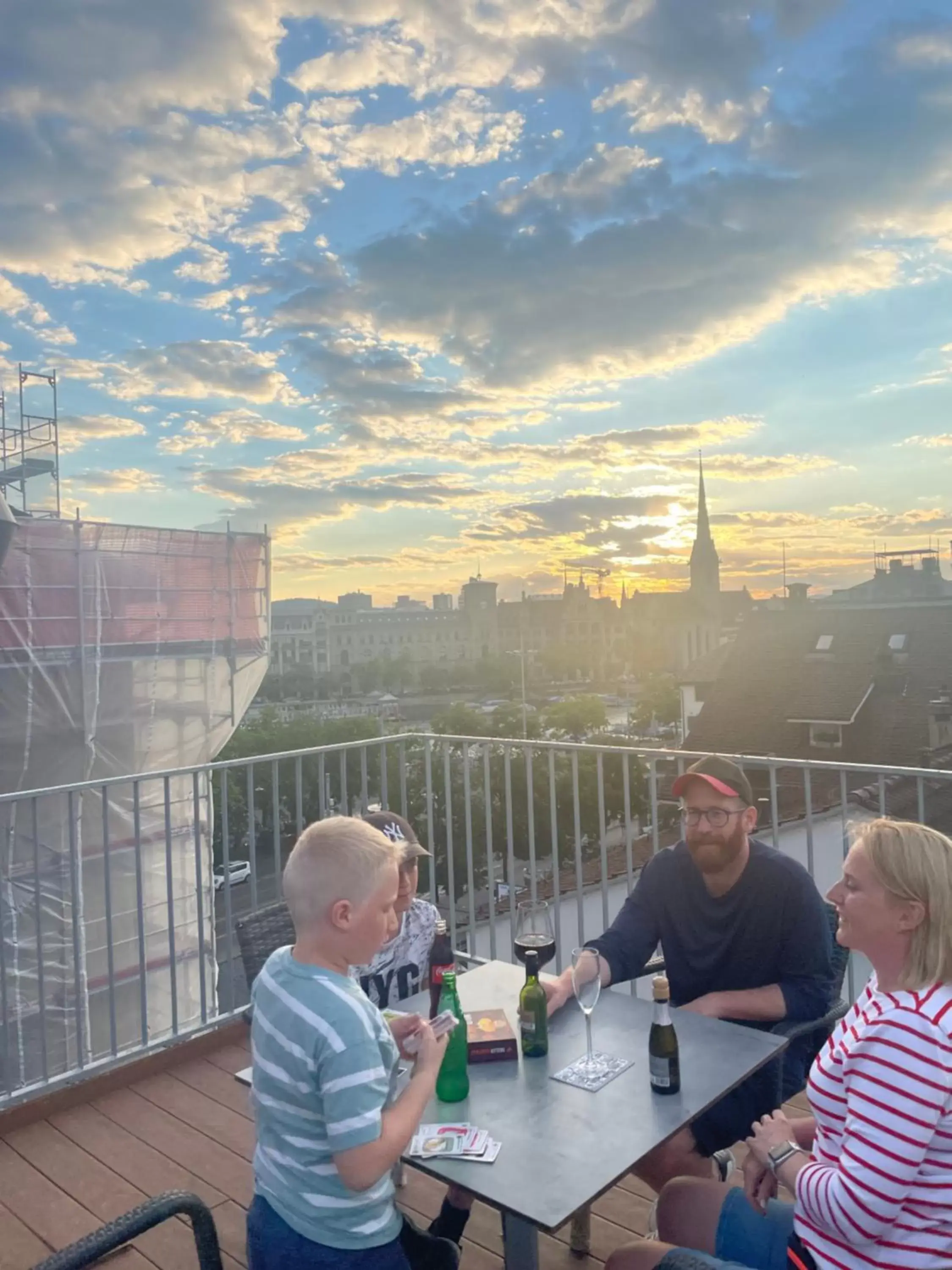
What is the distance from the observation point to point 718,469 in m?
23.6

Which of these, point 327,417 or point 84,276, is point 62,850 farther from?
point 327,417

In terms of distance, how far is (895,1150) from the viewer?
1268mm

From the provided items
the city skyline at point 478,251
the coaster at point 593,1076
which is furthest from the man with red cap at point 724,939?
the city skyline at point 478,251

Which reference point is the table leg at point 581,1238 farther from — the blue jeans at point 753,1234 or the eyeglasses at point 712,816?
the eyeglasses at point 712,816

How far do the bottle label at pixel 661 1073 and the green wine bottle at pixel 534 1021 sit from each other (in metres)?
0.26

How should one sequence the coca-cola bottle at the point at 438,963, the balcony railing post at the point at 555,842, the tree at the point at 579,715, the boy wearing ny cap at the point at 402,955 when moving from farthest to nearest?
the tree at the point at 579,715
the balcony railing post at the point at 555,842
the boy wearing ny cap at the point at 402,955
the coca-cola bottle at the point at 438,963

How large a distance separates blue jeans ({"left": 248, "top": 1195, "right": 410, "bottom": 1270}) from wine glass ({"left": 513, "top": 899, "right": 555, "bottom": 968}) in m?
0.68

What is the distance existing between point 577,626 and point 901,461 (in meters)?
11.3

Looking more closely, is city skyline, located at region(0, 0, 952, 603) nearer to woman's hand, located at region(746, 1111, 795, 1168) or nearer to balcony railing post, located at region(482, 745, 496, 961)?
balcony railing post, located at region(482, 745, 496, 961)

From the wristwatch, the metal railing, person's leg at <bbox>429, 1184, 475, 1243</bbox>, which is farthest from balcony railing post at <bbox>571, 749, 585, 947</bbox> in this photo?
the wristwatch

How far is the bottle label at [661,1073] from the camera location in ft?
5.96

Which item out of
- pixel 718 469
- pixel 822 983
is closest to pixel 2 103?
pixel 822 983

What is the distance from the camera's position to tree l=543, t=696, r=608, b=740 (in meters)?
23.5

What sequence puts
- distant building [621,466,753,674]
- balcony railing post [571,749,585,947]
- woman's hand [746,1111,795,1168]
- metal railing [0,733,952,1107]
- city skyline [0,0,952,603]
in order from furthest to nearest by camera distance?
distant building [621,466,753,674]
city skyline [0,0,952,603]
balcony railing post [571,749,585,947]
metal railing [0,733,952,1107]
woman's hand [746,1111,795,1168]
